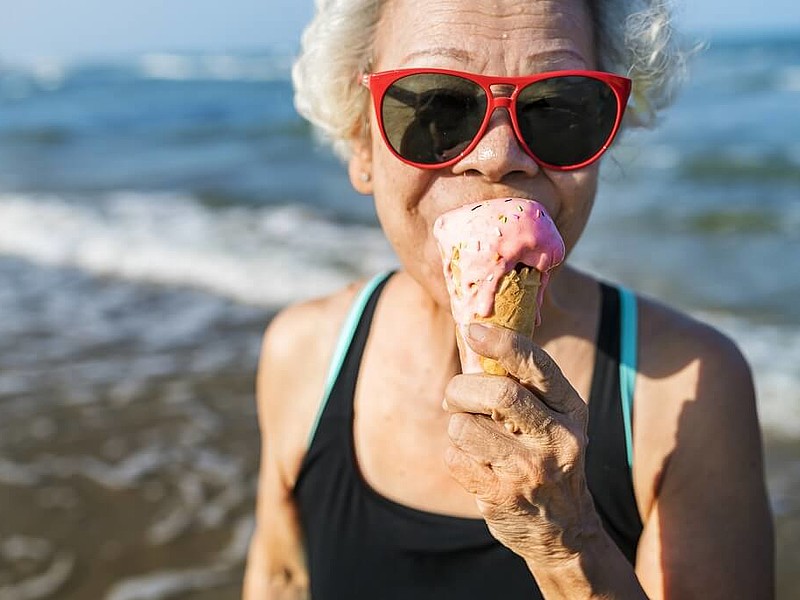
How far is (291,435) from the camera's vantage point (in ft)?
8.22

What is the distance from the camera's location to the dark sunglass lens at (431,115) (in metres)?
1.81

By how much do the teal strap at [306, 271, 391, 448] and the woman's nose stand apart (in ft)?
2.89

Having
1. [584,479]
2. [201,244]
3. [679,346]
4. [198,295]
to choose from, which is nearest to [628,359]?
[679,346]

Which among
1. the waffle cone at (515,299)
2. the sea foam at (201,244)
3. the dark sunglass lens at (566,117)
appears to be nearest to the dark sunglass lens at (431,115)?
the dark sunglass lens at (566,117)

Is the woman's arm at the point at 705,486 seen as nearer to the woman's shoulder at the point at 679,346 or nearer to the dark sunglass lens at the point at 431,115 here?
the woman's shoulder at the point at 679,346

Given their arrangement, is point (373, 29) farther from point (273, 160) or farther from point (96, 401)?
point (273, 160)

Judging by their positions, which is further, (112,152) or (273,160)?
(112,152)

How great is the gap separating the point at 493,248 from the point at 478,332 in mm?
177

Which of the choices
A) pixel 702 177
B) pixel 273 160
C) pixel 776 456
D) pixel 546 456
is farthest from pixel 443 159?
pixel 273 160

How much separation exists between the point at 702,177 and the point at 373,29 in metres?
12.5

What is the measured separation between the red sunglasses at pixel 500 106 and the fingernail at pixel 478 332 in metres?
0.50

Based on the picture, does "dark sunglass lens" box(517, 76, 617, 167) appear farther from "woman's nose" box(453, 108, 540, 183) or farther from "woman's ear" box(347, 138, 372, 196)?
"woman's ear" box(347, 138, 372, 196)

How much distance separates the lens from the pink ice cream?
1558 mm

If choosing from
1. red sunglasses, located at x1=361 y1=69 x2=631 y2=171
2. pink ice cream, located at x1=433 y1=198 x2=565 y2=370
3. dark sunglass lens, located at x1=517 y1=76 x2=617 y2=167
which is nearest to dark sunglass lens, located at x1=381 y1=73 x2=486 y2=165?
red sunglasses, located at x1=361 y1=69 x2=631 y2=171
